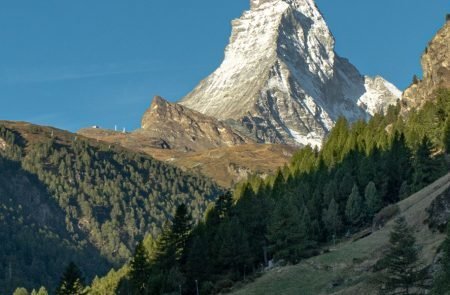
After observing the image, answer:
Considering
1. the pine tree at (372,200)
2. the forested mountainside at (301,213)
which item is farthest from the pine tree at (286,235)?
the pine tree at (372,200)

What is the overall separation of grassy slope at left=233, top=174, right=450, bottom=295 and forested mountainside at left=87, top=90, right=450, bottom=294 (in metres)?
6.44

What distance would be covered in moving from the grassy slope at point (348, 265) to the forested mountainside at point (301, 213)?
21.1ft

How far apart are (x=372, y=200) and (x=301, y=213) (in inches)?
465

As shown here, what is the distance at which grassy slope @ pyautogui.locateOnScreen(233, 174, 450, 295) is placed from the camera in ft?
235

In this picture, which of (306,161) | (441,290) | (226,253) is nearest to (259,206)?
(226,253)

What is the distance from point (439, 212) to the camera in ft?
253

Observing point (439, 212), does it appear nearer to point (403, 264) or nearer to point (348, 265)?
point (348, 265)

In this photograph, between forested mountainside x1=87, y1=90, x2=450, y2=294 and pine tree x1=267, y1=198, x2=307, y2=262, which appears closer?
pine tree x1=267, y1=198, x2=307, y2=262

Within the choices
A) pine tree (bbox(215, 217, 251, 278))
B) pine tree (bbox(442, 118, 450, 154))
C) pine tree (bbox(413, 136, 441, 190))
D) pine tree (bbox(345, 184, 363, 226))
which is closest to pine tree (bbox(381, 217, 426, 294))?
pine tree (bbox(215, 217, 251, 278))

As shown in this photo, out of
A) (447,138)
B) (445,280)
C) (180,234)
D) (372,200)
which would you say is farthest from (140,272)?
(445,280)

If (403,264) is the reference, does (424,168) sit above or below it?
above

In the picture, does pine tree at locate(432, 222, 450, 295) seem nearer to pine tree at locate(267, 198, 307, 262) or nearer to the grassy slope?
the grassy slope

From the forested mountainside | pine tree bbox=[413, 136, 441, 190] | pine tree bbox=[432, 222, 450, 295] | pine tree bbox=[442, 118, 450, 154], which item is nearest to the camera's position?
pine tree bbox=[432, 222, 450, 295]

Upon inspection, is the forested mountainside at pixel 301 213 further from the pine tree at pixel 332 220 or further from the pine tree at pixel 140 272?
the pine tree at pixel 140 272
